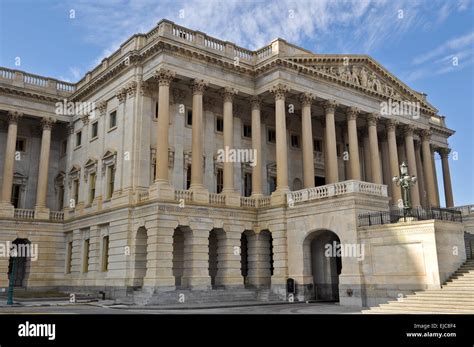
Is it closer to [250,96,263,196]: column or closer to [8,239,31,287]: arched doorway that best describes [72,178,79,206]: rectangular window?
[8,239,31,287]: arched doorway

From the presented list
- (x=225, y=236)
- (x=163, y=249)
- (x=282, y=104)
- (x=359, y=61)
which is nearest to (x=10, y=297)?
(x=163, y=249)

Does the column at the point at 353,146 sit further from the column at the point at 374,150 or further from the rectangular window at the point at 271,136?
the rectangular window at the point at 271,136

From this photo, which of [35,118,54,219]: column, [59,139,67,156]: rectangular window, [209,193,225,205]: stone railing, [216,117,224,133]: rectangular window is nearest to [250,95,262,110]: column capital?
[216,117,224,133]: rectangular window

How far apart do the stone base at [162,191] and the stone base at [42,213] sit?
629 inches

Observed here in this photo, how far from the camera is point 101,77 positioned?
42156 mm

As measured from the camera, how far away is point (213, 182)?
133ft

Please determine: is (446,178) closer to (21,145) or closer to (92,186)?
(92,186)

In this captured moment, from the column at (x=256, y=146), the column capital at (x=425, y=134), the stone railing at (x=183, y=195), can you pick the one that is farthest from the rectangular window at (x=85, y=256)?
the column capital at (x=425, y=134)

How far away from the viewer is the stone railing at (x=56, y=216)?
1768 inches

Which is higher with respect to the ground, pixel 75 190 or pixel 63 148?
pixel 63 148

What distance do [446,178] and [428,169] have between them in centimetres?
843

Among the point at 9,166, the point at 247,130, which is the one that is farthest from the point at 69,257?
the point at 247,130

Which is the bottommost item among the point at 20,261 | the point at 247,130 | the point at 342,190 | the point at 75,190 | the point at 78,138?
the point at 20,261

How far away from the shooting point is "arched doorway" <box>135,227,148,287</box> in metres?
34.1
